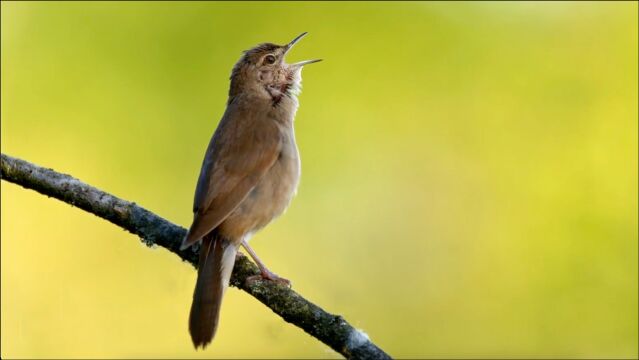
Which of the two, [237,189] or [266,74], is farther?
[266,74]

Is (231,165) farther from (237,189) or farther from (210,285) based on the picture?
(210,285)

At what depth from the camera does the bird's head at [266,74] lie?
723 cm

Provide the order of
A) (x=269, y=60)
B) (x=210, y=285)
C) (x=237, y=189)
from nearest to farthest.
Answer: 1. (x=210, y=285)
2. (x=237, y=189)
3. (x=269, y=60)

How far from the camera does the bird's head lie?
7.23 metres

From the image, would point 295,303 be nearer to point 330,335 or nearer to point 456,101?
point 330,335

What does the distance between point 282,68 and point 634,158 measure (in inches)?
168

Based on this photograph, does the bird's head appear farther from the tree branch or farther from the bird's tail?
the tree branch

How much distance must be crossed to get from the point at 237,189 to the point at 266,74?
168 centimetres

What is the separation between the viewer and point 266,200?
6117 millimetres

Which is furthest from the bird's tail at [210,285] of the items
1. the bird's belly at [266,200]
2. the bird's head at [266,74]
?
the bird's head at [266,74]

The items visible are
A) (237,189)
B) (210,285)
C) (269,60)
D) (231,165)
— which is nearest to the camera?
(210,285)

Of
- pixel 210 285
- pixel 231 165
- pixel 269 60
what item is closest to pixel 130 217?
pixel 210 285

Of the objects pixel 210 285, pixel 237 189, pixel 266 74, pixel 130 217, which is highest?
pixel 266 74

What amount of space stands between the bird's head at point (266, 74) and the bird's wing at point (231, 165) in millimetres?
672
